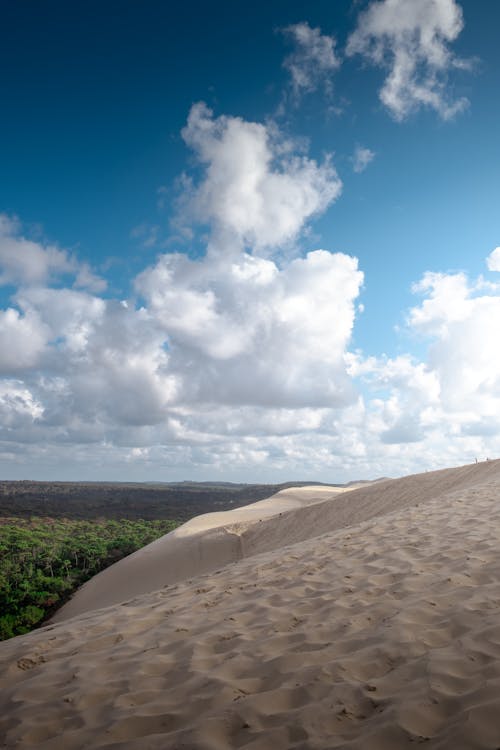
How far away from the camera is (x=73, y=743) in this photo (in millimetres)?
3236

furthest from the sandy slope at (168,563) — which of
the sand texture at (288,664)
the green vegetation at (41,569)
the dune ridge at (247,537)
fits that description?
the sand texture at (288,664)

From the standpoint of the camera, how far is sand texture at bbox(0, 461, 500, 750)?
3025 mm

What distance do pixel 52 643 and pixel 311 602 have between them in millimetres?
3258

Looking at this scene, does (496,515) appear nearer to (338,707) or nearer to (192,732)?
(338,707)

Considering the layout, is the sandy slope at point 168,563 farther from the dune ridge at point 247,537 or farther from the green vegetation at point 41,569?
the green vegetation at point 41,569

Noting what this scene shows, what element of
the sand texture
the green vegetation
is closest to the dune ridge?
the green vegetation

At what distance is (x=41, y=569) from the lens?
22578 mm

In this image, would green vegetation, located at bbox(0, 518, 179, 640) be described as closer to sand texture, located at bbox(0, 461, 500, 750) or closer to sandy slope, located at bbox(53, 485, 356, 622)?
sandy slope, located at bbox(53, 485, 356, 622)

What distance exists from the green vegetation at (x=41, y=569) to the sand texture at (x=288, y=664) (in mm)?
10767

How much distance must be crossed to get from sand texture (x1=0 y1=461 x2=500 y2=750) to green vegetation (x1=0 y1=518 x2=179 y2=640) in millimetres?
10767

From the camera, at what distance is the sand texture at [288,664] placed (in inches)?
119

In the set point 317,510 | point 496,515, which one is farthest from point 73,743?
point 317,510

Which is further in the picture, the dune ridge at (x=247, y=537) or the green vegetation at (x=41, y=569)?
the dune ridge at (x=247, y=537)

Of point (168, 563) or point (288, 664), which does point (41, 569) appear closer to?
point (168, 563)
